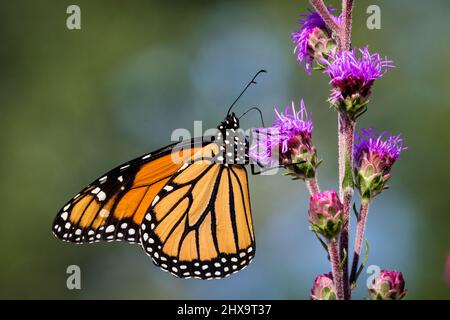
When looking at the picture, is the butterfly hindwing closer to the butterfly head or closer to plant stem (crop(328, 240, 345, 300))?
the butterfly head

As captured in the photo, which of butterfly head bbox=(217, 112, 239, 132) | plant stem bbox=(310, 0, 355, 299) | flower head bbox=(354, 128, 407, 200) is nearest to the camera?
plant stem bbox=(310, 0, 355, 299)

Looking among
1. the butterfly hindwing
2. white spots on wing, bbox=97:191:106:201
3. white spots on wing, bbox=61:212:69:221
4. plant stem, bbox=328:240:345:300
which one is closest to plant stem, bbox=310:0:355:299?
plant stem, bbox=328:240:345:300

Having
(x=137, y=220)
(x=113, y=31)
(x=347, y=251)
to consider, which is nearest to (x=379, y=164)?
(x=347, y=251)

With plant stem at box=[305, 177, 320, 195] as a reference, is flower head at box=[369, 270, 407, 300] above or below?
below

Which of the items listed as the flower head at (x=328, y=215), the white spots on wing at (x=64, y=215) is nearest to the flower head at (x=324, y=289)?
the flower head at (x=328, y=215)
